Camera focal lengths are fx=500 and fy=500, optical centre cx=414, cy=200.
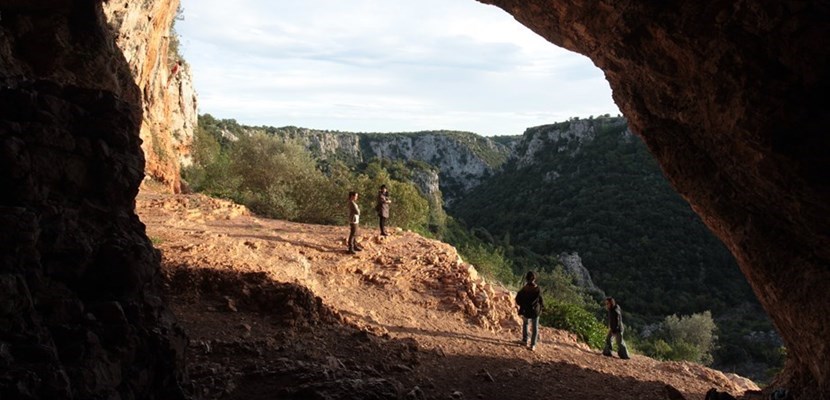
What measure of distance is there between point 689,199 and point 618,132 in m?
75.3

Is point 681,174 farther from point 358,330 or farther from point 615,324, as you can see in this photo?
point 358,330

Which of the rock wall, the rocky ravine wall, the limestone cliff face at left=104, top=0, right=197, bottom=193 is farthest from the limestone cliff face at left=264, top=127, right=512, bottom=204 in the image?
the rock wall

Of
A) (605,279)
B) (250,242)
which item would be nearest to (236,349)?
(250,242)

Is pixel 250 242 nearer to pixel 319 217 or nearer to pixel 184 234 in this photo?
pixel 184 234

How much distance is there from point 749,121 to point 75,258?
7118mm

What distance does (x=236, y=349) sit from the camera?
7430 millimetres

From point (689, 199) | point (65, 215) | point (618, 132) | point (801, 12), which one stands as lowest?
point (65, 215)

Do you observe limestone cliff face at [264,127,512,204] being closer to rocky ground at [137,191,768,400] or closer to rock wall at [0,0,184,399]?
rocky ground at [137,191,768,400]

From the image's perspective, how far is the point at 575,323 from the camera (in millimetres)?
15117

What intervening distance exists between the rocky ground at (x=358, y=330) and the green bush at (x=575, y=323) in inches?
38.3

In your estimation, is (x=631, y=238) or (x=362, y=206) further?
(x=631, y=238)

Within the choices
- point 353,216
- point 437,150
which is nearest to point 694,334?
point 353,216

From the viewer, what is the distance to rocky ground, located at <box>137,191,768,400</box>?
22.5 feet

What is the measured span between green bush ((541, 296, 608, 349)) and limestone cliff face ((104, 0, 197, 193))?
12332 mm
